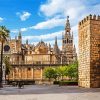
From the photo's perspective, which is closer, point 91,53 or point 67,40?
point 91,53

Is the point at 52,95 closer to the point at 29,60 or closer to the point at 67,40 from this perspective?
the point at 29,60

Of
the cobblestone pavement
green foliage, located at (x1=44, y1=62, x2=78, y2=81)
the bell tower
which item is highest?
the bell tower

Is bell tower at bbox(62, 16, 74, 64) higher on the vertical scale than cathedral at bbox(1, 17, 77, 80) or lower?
higher

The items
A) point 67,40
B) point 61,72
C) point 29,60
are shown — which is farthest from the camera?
point 67,40

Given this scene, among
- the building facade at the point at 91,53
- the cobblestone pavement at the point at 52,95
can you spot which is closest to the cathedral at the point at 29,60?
the building facade at the point at 91,53

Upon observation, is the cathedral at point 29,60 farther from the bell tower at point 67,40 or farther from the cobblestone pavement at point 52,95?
the cobblestone pavement at point 52,95

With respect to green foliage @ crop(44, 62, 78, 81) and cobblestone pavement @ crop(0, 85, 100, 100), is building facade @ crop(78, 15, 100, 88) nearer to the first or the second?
cobblestone pavement @ crop(0, 85, 100, 100)

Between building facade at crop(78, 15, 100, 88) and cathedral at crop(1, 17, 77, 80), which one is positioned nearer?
building facade at crop(78, 15, 100, 88)

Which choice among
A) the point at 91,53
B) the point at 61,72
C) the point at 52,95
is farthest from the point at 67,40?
the point at 52,95

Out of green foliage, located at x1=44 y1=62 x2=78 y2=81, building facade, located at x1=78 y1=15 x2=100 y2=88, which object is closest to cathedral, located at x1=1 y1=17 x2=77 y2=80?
green foliage, located at x1=44 y1=62 x2=78 y2=81

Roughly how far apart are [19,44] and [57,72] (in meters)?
18.1

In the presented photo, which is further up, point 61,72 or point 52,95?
point 61,72

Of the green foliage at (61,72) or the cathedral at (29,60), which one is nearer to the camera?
the green foliage at (61,72)

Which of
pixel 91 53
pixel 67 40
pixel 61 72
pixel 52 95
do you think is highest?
pixel 67 40
